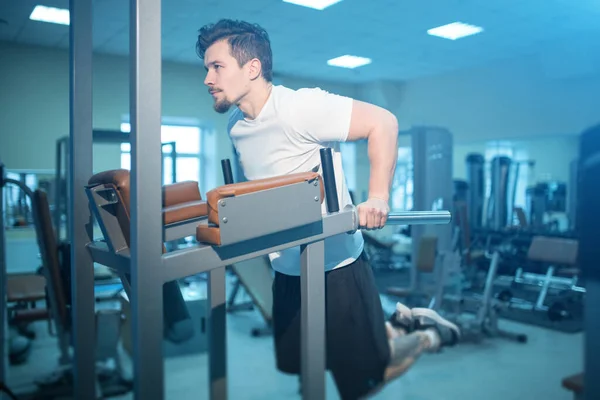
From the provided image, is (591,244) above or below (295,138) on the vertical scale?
below

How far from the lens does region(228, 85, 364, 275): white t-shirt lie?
1.26 metres

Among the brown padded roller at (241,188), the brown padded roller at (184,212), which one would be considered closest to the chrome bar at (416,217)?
the brown padded roller at (241,188)

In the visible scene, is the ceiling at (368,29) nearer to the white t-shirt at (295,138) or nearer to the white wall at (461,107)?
the white wall at (461,107)

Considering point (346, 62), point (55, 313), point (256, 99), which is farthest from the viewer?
point (346, 62)

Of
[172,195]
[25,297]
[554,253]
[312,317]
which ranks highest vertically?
[172,195]

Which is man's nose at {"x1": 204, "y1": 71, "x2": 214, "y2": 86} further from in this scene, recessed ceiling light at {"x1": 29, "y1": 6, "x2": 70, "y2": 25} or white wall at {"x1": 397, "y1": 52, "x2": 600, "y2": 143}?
white wall at {"x1": 397, "y1": 52, "x2": 600, "y2": 143}

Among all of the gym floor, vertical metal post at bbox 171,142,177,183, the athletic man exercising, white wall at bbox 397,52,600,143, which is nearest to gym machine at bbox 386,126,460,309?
the gym floor

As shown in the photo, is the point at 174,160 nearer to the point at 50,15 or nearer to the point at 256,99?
the point at 256,99

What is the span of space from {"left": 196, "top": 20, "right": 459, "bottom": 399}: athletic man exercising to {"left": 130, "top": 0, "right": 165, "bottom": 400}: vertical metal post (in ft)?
1.11

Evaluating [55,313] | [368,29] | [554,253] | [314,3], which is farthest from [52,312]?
[554,253]

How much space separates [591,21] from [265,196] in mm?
5052

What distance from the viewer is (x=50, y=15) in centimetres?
429

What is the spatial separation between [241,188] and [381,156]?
1.42 feet

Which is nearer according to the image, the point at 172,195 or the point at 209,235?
the point at 209,235
